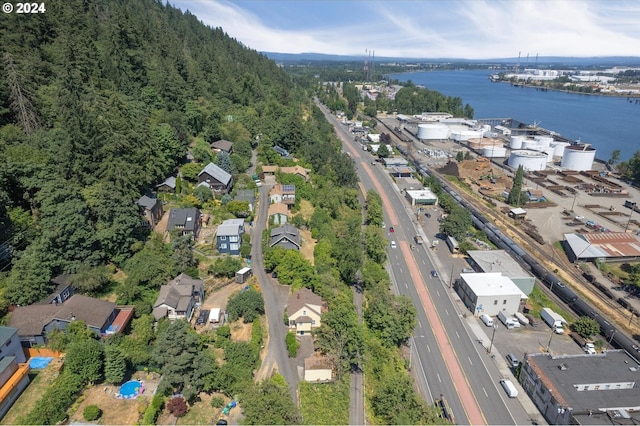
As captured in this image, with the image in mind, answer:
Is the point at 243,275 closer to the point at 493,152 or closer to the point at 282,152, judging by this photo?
the point at 282,152

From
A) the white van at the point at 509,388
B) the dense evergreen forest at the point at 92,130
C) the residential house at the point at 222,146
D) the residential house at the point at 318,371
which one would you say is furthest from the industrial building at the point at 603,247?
the residential house at the point at 222,146

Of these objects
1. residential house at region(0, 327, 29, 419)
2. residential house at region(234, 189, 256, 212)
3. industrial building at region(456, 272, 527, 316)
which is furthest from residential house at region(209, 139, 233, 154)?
industrial building at region(456, 272, 527, 316)

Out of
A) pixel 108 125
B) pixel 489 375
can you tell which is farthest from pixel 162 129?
pixel 489 375

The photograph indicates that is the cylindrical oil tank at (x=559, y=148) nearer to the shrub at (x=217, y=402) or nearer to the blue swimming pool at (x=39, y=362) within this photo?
the shrub at (x=217, y=402)

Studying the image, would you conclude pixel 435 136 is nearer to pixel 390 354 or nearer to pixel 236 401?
pixel 390 354

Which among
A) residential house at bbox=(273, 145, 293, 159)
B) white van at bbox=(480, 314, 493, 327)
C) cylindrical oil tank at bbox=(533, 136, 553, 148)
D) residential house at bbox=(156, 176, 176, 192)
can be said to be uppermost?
residential house at bbox=(273, 145, 293, 159)

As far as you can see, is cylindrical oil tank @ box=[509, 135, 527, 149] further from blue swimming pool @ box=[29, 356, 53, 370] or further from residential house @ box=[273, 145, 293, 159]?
blue swimming pool @ box=[29, 356, 53, 370]

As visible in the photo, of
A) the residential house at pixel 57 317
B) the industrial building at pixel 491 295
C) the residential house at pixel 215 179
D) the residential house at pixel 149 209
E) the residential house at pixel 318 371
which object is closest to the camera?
the residential house at pixel 57 317
